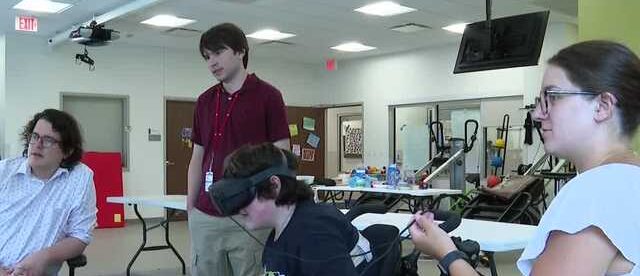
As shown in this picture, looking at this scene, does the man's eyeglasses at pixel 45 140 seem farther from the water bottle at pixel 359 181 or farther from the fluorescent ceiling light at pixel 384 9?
the fluorescent ceiling light at pixel 384 9

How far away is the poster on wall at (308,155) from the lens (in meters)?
11.9

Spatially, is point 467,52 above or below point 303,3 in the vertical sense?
below

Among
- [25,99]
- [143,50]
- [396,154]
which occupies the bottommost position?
[396,154]

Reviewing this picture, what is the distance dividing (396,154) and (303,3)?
13.5 ft

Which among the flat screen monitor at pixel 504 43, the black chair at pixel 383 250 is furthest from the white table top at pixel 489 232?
the flat screen monitor at pixel 504 43

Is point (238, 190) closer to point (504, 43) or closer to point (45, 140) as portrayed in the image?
point (45, 140)

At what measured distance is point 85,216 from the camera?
2521 millimetres

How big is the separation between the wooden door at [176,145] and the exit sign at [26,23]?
2.64m

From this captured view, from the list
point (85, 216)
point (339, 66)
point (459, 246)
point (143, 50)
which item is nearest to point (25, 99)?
point (143, 50)

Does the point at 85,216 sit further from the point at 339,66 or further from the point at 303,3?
the point at 339,66

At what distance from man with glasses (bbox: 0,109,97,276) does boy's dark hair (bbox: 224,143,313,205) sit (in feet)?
3.33

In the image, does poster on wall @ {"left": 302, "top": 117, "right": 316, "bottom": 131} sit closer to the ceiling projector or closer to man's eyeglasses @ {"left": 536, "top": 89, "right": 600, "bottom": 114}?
the ceiling projector

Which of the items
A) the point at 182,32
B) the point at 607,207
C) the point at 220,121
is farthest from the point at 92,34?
the point at 607,207

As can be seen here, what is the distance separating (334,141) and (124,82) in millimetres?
4303
